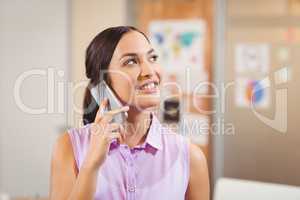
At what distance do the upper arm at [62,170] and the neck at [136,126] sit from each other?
0.08m

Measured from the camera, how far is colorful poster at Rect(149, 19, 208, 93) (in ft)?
2.31

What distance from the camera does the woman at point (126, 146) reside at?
592 mm

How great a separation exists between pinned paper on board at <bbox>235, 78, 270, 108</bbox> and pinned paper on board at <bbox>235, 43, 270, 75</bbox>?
0.02 meters

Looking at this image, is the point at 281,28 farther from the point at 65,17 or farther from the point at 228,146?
the point at 65,17

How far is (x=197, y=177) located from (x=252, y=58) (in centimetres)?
41

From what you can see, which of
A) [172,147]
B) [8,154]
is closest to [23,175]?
[8,154]

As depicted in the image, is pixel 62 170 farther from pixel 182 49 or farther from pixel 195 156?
pixel 182 49

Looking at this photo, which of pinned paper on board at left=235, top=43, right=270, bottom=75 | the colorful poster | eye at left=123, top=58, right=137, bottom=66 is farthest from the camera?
pinned paper on board at left=235, top=43, right=270, bottom=75

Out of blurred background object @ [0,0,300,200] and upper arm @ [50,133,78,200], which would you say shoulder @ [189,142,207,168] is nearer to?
blurred background object @ [0,0,300,200]

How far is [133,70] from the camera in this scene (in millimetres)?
590

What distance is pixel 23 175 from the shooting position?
0.75 metres

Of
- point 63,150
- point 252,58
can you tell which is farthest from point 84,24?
point 252,58

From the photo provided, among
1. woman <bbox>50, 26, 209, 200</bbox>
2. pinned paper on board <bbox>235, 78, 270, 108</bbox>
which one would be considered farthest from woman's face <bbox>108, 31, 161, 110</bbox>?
pinned paper on board <bbox>235, 78, 270, 108</bbox>

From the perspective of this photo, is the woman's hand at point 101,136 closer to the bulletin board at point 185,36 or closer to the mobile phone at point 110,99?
the mobile phone at point 110,99
